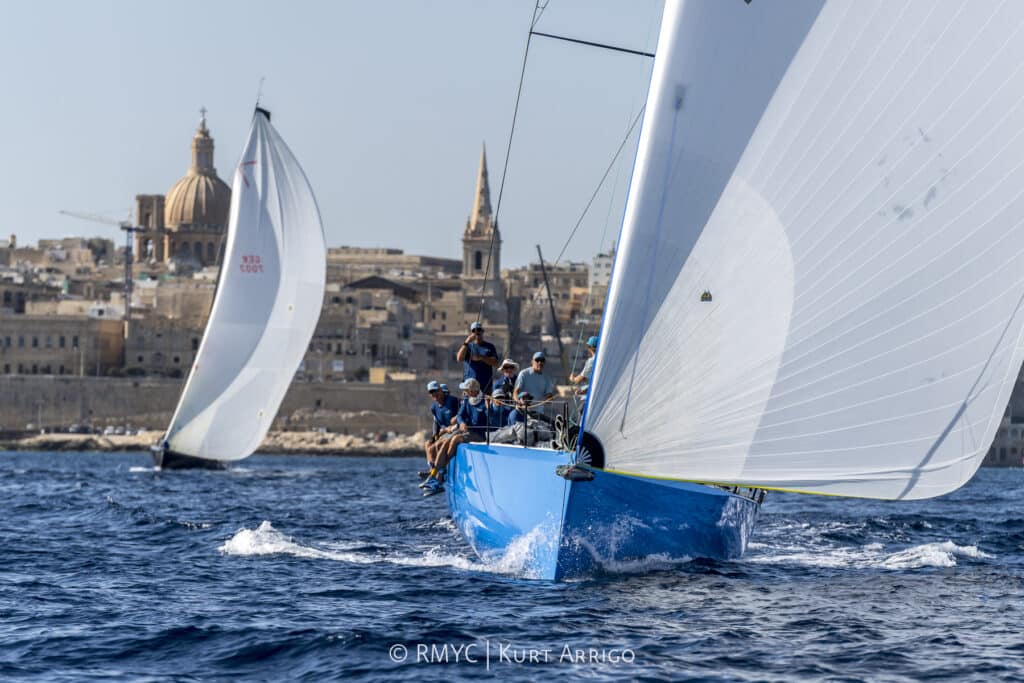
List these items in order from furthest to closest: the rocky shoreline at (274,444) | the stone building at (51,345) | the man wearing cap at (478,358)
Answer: the stone building at (51,345), the rocky shoreline at (274,444), the man wearing cap at (478,358)

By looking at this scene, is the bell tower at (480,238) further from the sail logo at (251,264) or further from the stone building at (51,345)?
the sail logo at (251,264)

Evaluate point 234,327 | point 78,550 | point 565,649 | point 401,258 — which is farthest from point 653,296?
point 401,258

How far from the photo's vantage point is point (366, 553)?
675 inches

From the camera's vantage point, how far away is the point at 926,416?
12.1 meters

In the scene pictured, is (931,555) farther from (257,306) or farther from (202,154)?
(202,154)

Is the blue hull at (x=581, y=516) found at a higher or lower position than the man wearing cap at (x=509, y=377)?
lower

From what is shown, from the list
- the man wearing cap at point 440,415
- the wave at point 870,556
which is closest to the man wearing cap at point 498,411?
the man wearing cap at point 440,415

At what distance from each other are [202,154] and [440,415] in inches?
5011

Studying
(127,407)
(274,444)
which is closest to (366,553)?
(274,444)

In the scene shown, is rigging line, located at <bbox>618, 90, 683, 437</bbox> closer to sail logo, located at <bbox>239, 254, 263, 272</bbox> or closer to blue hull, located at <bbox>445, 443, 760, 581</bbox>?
blue hull, located at <bbox>445, 443, 760, 581</bbox>

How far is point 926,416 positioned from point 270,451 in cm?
6788

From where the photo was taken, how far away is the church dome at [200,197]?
453 feet

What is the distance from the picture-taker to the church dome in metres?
138

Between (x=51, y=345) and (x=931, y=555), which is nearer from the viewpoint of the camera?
(x=931, y=555)
